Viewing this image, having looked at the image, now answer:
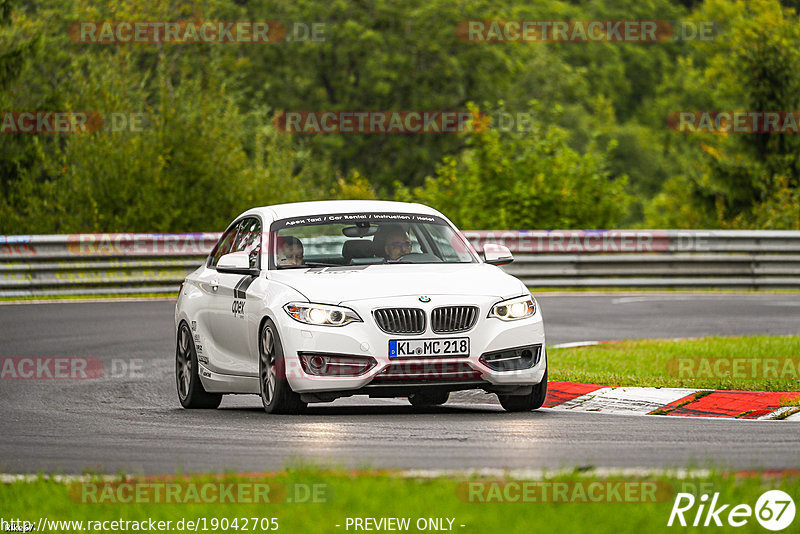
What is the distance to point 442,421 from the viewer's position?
33.4 ft

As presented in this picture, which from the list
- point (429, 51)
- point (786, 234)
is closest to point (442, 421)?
point (786, 234)

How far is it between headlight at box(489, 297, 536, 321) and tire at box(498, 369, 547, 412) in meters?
Result: 0.50

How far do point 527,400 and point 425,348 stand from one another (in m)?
1.12

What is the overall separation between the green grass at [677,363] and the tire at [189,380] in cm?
292

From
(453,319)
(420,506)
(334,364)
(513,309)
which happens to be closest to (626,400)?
(513,309)

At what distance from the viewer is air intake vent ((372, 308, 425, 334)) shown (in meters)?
10.2

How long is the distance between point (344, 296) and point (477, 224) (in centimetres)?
2114

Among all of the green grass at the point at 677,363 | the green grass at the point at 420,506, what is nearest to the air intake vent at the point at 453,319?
the green grass at the point at 677,363

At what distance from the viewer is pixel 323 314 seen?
10.3 meters

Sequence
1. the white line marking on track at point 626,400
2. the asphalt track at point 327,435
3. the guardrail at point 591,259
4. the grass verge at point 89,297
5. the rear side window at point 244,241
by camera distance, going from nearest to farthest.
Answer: the asphalt track at point 327,435, the white line marking on track at point 626,400, the rear side window at point 244,241, the grass verge at point 89,297, the guardrail at point 591,259

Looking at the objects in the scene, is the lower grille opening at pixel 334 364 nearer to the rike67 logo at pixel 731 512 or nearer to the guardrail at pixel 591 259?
the rike67 logo at pixel 731 512

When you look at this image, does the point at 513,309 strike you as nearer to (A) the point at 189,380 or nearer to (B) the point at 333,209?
(B) the point at 333,209

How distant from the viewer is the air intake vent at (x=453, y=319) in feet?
33.7

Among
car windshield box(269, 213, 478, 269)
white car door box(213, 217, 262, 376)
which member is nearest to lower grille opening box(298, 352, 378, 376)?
white car door box(213, 217, 262, 376)
